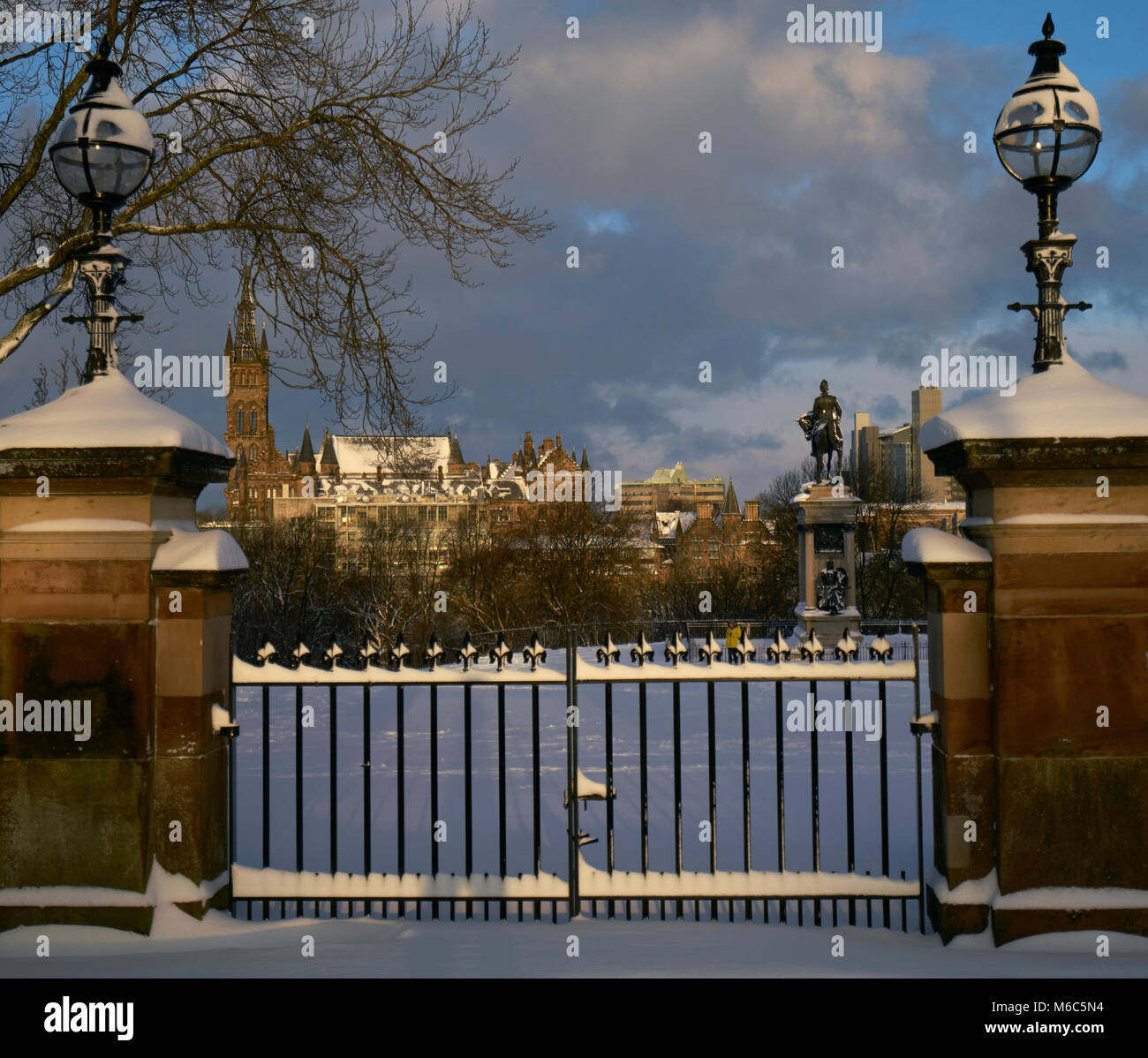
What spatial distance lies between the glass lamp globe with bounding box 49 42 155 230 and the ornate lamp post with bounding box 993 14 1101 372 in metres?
4.06

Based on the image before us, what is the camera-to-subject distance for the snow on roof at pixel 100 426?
14.2 ft

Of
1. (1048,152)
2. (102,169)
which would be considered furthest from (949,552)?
(102,169)

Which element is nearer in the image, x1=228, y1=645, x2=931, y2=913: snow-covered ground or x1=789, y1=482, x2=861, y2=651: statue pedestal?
x1=228, y1=645, x2=931, y2=913: snow-covered ground

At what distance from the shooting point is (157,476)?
4.39 metres

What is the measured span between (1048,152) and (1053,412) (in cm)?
122

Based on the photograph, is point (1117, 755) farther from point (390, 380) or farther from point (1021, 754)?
point (390, 380)

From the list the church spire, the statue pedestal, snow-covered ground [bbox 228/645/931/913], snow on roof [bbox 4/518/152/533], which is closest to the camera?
snow on roof [bbox 4/518/152/533]

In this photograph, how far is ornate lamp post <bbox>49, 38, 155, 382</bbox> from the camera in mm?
4441

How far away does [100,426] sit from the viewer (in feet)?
14.3

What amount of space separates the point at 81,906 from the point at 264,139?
24.7 feet

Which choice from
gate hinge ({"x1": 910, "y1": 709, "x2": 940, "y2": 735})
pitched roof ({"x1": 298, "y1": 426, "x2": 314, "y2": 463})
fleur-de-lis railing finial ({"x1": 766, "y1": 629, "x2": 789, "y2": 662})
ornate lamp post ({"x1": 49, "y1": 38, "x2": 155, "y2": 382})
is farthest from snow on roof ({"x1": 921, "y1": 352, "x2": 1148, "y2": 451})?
pitched roof ({"x1": 298, "y1": 426, "x2": 314, "y2": 463})

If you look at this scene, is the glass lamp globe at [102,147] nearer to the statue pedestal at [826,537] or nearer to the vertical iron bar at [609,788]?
the vertical iron bar at [609,788]
